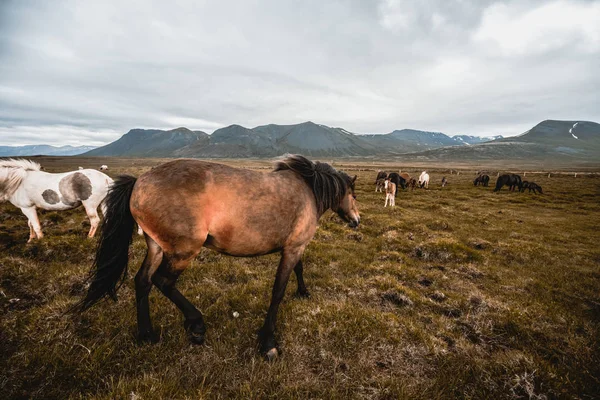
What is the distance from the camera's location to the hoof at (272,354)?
352cm

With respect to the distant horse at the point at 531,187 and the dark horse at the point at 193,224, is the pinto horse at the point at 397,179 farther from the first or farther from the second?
the dark horse at the point at 193,224

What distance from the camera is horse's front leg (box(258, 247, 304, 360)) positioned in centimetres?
367

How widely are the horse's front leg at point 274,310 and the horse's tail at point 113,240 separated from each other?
2.34m

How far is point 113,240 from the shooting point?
398 centimetres

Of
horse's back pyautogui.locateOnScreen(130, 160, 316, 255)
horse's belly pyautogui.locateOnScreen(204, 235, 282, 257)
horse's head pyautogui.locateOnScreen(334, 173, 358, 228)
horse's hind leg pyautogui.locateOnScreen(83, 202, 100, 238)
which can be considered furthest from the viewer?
horse's hind leg pyautogui.locateOnScreen(83, 202, 100, 238)

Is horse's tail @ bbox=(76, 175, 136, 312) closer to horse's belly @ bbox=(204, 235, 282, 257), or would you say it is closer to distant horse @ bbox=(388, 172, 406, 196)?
horse's belly @ bbox=(204, 235, 282, 257)

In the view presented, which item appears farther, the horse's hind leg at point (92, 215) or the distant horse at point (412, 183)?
the distant horse at point (412, 183)

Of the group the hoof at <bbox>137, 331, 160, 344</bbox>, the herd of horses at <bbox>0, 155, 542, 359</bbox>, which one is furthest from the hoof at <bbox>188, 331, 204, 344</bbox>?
the hoof at <bbox>137, 331, 160, 344</bbox>

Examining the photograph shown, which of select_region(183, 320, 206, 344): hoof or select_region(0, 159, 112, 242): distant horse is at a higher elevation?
select_region(0, 159, 112, 242): distant horse

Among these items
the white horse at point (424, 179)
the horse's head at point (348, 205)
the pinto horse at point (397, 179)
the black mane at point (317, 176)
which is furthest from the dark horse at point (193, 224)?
the white horse at point (424, 179)

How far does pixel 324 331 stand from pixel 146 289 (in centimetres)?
284

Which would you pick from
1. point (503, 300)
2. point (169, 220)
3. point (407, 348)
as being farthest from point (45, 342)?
point (503, 300)

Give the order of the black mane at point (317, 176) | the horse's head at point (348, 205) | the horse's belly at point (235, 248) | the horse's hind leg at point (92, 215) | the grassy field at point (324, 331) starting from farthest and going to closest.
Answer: the horse's hind leg at point (92, 215) < the horse's head at point (348, 205) < the black mane at point (317, 176) < the horse's belly at point (235, 248) < the grassy field at point (324, 331)

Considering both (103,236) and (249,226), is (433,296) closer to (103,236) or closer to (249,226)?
(249,226)
